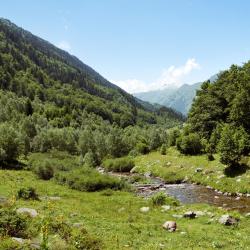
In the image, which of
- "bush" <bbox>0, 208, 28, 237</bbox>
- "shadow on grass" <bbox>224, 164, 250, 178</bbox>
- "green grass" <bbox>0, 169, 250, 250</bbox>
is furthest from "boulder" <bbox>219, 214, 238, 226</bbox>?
"shadow on grass" <bbox>224, 164, 250, 178</bbox>

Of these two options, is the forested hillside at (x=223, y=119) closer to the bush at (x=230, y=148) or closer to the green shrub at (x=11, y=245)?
the bush at (x=230, y=148)

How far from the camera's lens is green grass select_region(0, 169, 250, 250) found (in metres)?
26.4

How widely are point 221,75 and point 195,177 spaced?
38568mm

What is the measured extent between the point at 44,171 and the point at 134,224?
34.7 m

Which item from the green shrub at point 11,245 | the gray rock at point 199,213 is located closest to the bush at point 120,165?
the gray rock at point 199,213

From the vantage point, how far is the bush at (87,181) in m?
55.5

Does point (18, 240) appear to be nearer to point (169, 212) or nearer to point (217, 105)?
point (169, 212)

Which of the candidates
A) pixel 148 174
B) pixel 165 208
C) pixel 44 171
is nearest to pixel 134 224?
pixel 165 208

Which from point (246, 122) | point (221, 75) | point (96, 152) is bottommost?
point (96, 152)

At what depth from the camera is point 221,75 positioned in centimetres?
9931

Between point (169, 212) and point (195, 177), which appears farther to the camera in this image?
point (195, 177)

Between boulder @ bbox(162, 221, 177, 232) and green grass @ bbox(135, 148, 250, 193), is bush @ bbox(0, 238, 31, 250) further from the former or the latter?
green grass @ bbox(135, 148, 250, 193)

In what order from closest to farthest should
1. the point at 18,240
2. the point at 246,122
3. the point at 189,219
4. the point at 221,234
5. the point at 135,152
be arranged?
the point at 18,240, the point at 221,234, the point at 189,219, the point at 246,122, the point at 135,152

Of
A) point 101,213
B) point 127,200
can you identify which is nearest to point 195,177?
point 127,200
